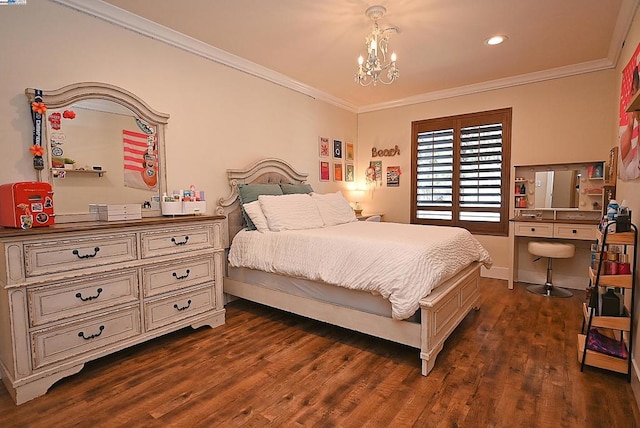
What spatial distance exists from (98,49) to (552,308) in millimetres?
4600

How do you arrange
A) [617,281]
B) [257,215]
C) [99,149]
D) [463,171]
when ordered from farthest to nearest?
[463,171], [257,215], [99,149], [617,281]

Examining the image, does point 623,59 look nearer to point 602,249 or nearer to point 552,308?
point 602,249

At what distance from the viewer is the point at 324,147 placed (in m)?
4.82

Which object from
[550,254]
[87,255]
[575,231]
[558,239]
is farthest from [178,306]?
[558,239]

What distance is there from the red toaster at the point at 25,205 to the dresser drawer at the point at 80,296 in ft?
1.27

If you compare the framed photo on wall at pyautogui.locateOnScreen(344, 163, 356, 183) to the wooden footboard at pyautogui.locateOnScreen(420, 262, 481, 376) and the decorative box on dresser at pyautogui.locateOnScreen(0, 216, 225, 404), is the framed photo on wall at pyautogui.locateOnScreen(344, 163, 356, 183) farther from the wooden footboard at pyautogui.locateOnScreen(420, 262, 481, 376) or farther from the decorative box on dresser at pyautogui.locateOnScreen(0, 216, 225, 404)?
the decorative box on dresser at pyautogui.locateOnScreen(0, 216, 225, 404)

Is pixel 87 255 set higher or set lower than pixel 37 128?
lower

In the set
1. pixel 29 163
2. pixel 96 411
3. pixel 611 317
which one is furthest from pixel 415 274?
pixel 29 163

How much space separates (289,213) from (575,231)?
308cm

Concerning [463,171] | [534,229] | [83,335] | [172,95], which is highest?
[172,95]

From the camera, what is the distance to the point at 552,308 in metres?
3.28

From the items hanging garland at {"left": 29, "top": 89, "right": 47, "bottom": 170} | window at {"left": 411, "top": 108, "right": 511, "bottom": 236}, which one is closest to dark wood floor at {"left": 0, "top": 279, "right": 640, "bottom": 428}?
hanging garland at {"left": 29, "top": 89, "right": 47, "bottom": 170}

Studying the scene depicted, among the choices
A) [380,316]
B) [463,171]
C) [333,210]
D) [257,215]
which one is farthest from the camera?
[463,171]

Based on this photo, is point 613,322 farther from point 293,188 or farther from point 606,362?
point 293,188
